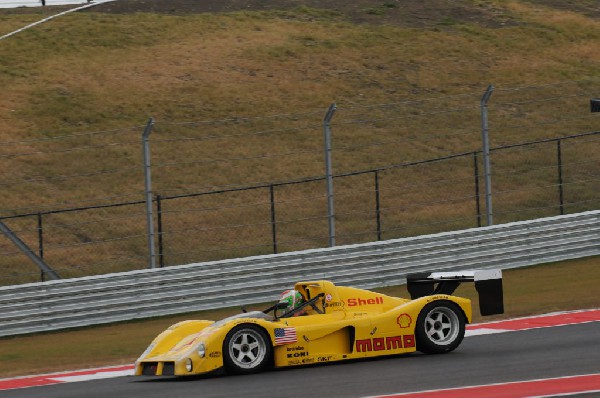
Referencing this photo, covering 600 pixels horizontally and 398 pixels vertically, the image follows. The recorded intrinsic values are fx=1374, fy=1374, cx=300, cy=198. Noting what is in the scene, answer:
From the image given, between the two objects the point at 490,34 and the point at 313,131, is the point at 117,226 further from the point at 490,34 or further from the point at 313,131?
the point at 490,34

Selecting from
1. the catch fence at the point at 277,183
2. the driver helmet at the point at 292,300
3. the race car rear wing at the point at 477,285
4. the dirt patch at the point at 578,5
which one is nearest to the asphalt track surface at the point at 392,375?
the race car rear wing at the point at 477,285

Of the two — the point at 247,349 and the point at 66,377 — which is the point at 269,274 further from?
the point at 247,349

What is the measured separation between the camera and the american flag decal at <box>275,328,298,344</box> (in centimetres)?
1262

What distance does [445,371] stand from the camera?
39.3 ft

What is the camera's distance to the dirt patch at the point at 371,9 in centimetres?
4416

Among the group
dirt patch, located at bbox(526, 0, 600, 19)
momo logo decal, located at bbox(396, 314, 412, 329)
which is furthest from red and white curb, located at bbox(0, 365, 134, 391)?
dirt patch, located at bbox(526, 0, 600, 19)

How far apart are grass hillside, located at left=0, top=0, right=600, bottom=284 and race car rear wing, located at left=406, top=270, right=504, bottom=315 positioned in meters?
9.91

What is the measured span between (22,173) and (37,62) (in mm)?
8174

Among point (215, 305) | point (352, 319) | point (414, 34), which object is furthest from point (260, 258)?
point (414, 34)

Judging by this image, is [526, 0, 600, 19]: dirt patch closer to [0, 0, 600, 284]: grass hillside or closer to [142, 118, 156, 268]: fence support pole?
[0, 0, 600, 284]: grass hillside

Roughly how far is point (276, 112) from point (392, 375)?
2393 cm

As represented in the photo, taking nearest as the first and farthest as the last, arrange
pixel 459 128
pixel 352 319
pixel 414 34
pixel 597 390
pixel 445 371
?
pixel 597 390 < pixel 445 371 < pixel 352 319 < pixel 459 128 < pixel 414 34

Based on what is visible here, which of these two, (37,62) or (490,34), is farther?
(490,34)

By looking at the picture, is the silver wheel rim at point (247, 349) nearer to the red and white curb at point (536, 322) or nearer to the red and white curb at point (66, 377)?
the red and white curb at point (66, 377)
